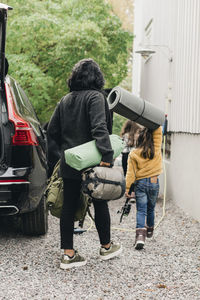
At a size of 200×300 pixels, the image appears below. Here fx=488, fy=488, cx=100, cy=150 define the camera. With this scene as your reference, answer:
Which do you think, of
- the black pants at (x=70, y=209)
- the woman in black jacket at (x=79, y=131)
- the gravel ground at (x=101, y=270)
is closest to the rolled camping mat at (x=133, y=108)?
the woman in black jacket at (x=79, y=131)

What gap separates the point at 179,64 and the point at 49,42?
3.58 m

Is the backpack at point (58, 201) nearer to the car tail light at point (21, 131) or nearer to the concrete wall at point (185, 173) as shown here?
the car tail light at point (21, 131)

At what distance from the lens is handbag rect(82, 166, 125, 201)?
4.05m

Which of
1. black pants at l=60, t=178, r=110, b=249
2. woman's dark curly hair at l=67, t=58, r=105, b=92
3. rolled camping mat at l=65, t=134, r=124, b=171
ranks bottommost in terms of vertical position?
black pants at l=60, t=178, r=110, b=249

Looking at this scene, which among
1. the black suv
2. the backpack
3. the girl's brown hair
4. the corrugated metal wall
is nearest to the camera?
the black suv

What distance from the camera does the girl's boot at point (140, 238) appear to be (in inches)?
196

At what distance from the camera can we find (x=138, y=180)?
17.3 feet

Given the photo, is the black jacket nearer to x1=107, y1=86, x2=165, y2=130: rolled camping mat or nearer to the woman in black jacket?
the woman in black jacket

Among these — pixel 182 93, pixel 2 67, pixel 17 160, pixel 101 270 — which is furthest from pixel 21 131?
pixel 182 93

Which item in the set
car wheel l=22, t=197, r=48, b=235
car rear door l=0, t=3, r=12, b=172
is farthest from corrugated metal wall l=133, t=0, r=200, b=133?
car rear door l=0, t=3, r=12, b=172

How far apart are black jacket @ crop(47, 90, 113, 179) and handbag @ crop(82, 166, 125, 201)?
10cm

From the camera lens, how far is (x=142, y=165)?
207 inches

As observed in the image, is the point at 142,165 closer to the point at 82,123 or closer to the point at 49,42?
the point at 82,123

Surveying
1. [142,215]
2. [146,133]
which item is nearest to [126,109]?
[146,133]
